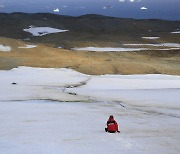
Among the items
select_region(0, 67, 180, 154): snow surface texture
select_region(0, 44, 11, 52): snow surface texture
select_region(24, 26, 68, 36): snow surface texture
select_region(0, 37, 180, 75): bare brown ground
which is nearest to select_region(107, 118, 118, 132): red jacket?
select_region(0, 67, 180, 154): snow surface texture

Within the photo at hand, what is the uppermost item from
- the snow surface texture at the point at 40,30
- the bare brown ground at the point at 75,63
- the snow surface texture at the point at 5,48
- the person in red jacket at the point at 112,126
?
the person in red jacket at the point at 112,126

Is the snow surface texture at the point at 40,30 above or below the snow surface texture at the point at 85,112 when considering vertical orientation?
below

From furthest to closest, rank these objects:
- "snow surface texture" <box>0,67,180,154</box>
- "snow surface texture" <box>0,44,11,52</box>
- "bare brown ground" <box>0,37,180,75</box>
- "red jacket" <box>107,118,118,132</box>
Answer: "snow surface texture" <box>0,44,11,52</box> < "bare brown ground" <box>0,37,180,75</box> < "red jacket" <box>107,118,118,132</box> < "snow surface texture" <box>0,67,180,154</box>

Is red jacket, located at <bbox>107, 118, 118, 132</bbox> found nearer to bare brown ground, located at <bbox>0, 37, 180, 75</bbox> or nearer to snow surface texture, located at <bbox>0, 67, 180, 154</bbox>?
snow surface texture, located at <bbox>0, 67, 180, 154</bbox>

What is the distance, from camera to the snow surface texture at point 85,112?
15814 millimetres

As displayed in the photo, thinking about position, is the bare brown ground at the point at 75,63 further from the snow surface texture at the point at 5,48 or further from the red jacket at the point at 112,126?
the red jacket at the point at 112,126

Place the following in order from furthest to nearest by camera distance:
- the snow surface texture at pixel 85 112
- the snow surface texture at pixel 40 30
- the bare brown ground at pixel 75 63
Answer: the snow surface texture at pixel 40 30 → the bare brown ground at pixel 75 63 → the snow surface texture at pixel 85 112

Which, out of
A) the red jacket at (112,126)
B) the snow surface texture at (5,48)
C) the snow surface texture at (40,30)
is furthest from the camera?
the snow surface texture at (40,30)

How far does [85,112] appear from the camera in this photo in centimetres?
2311

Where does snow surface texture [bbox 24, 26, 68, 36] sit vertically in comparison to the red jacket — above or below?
below

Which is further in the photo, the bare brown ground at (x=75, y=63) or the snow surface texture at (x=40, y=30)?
the snow surface texture at (x=40, y=30)

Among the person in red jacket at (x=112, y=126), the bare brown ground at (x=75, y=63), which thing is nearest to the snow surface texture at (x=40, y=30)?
the bare brown ground at (x=75, y=63)

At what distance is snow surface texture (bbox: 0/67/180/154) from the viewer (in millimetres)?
15814

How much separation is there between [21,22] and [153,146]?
89964 mm
